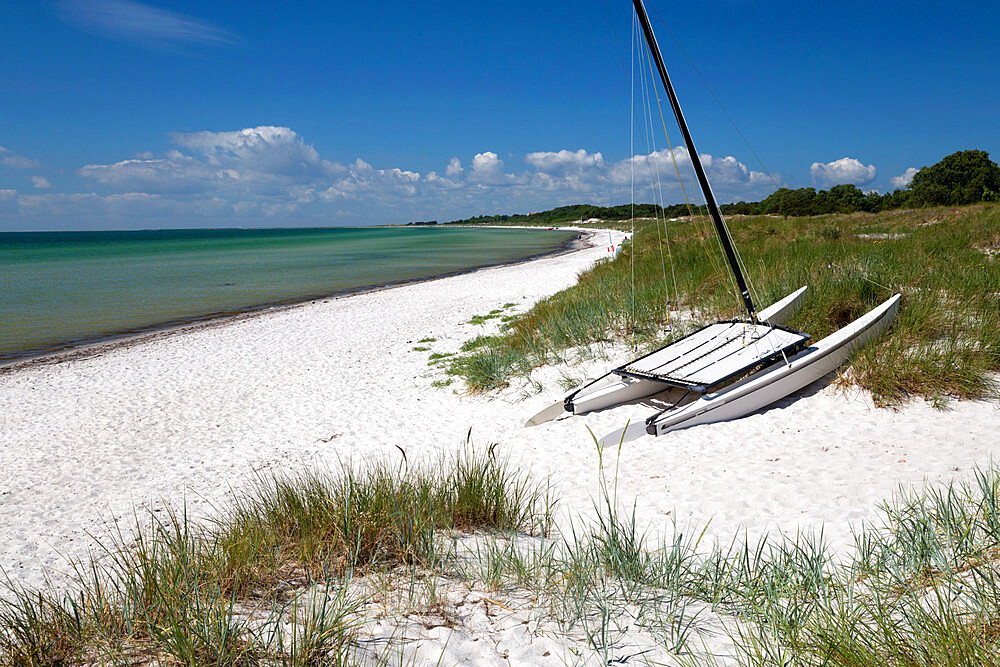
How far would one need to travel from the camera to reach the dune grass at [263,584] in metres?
1.97

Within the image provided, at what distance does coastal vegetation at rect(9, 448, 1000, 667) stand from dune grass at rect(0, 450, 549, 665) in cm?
1

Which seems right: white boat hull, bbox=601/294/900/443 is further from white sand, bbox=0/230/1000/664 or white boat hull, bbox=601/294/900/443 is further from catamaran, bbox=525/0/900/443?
white sand, bbox=0/230/1000/664

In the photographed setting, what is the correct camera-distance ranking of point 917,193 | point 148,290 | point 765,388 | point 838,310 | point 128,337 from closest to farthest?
point 765,388
point 838,310
point 128,337
point 148,290
point 917,193

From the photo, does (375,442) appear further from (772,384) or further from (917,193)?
(917,193)

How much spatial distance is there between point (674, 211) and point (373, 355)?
2220 inches

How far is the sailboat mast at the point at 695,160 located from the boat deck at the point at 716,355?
12.7 inches

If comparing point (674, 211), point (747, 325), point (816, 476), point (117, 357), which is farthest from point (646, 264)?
point (674, 211)

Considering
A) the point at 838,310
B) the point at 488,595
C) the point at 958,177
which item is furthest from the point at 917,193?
the point at 488,595

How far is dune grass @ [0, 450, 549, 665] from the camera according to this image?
1.97 m

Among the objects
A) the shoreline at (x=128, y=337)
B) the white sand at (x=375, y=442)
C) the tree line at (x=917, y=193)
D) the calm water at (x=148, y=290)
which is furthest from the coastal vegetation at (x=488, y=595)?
the tree line at (x=917, y=193)

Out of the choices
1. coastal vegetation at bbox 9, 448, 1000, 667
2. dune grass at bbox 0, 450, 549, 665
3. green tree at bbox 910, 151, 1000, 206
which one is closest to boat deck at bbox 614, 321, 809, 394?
coastal vegetation at bbox 9, 448, 1000, 667

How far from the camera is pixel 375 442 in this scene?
257 inches

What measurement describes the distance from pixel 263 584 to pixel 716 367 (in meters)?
5.05

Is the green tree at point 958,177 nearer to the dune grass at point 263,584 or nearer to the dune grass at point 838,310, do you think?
the dune grass at point 838,310
